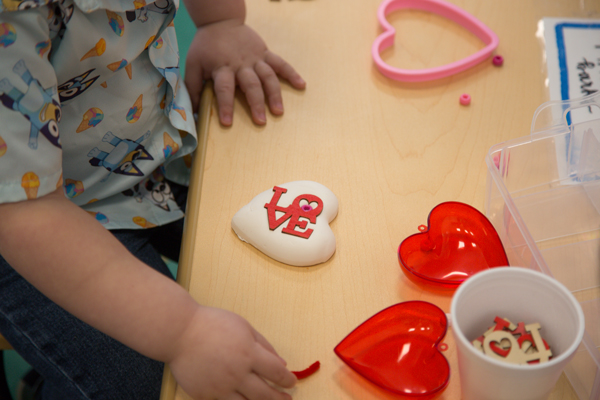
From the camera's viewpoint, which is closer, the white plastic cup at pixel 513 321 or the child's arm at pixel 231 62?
the white plastic cup at pixel 513 321

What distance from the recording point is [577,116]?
1.75 ft

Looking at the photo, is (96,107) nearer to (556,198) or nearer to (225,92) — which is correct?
(225,92)

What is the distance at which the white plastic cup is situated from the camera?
0.29 meters

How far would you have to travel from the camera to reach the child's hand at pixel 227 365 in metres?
0.37

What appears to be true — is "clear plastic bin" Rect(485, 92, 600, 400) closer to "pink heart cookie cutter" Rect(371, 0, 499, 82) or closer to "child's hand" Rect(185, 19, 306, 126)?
"pink heart cookie cutter" Rect(371, 0, 499, 82)

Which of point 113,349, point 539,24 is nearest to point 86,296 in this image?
point 113,349

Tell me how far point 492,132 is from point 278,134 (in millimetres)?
234

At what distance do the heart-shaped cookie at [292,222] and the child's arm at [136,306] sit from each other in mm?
79

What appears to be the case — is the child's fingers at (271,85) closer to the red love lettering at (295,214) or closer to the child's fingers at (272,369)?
the red love lettering at (295,214)

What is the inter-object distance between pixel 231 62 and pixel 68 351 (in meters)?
0.39

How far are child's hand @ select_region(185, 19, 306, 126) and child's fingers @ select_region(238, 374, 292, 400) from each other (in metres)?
0.29

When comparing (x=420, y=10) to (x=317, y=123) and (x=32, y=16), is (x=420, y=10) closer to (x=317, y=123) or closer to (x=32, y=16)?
(x=317, y=123)

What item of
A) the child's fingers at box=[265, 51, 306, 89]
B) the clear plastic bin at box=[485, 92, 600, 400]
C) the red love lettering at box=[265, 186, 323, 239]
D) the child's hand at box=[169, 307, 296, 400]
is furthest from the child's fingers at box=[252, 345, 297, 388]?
the child's fingers at box=[265, 51, 306, 89]

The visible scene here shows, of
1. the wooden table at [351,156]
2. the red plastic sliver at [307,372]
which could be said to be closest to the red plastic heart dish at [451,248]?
the wooden table at [351,156]
